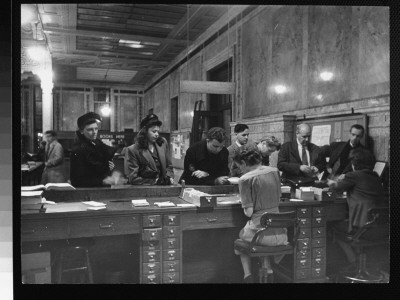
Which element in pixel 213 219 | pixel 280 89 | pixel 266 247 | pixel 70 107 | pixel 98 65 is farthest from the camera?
Result: pixel 70 107

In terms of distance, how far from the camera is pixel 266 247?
283 cm

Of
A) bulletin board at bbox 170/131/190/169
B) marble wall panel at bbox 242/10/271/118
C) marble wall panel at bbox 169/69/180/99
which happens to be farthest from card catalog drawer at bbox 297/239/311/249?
marble wall panel at bbox 169/69/180/99

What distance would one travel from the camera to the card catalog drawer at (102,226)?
2801mm

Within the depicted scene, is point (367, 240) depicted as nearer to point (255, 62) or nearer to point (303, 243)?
point (303, 243)

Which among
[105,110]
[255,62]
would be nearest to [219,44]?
[255,62]

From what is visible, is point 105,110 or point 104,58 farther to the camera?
point 105,110

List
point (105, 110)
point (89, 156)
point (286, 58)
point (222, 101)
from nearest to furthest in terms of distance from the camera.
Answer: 1. point (89, 156)
2. point (286, 58)
3. point (222, 101)
4. point (105, 110)

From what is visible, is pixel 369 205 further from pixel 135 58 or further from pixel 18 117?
pixel 135 58

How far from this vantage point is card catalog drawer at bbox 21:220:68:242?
106 inches

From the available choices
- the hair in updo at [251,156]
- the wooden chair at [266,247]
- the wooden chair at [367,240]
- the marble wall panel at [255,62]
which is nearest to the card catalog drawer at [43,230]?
the wooden chair at [266,247]

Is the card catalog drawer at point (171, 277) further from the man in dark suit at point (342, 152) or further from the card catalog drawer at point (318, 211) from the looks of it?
the man in dark suit at point (342, 152)

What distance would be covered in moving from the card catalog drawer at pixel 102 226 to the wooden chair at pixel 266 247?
90 centimetres

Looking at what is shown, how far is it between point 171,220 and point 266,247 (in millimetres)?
814
